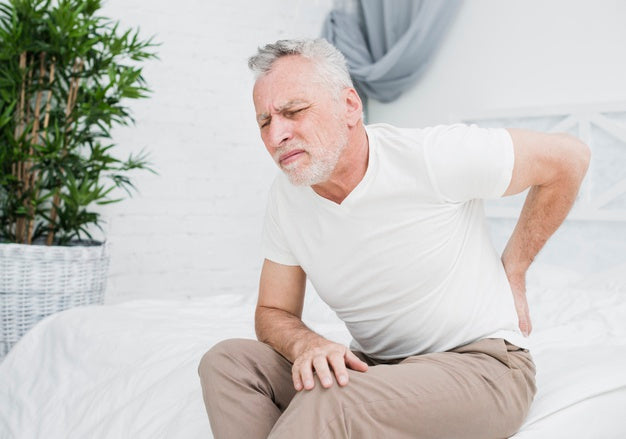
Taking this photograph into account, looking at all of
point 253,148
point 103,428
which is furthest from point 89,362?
point 253,148

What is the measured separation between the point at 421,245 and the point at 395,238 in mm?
48

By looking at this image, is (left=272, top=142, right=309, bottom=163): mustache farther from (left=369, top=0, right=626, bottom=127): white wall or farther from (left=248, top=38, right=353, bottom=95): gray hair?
(left=369, top=0, right=626, bottom=127): white wall

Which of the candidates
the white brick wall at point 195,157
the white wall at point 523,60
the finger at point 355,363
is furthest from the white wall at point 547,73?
the finger at point 355,363

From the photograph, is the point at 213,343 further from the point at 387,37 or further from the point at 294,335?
the point at 387,37

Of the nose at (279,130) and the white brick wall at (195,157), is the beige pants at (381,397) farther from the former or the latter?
the white brick wall at (195,157)

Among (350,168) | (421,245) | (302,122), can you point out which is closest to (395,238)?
(421,245)

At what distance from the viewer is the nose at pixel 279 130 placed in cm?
122

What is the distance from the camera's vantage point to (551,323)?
6.46 ft

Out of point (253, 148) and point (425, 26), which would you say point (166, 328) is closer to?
point (253, 148)

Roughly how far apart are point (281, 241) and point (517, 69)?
2.03 meters

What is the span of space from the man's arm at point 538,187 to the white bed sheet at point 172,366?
0.65 ft

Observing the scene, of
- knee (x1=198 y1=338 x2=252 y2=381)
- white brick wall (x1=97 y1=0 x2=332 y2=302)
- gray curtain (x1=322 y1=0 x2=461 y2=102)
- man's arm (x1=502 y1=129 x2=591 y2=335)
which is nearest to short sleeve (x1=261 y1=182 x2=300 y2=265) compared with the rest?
knee (x1=198 y1=338 x2=252 y2=381)

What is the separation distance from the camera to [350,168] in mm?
1251

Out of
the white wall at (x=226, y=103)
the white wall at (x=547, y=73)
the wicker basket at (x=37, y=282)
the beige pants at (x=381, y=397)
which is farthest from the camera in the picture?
the white wall at (x=226, y=103)
